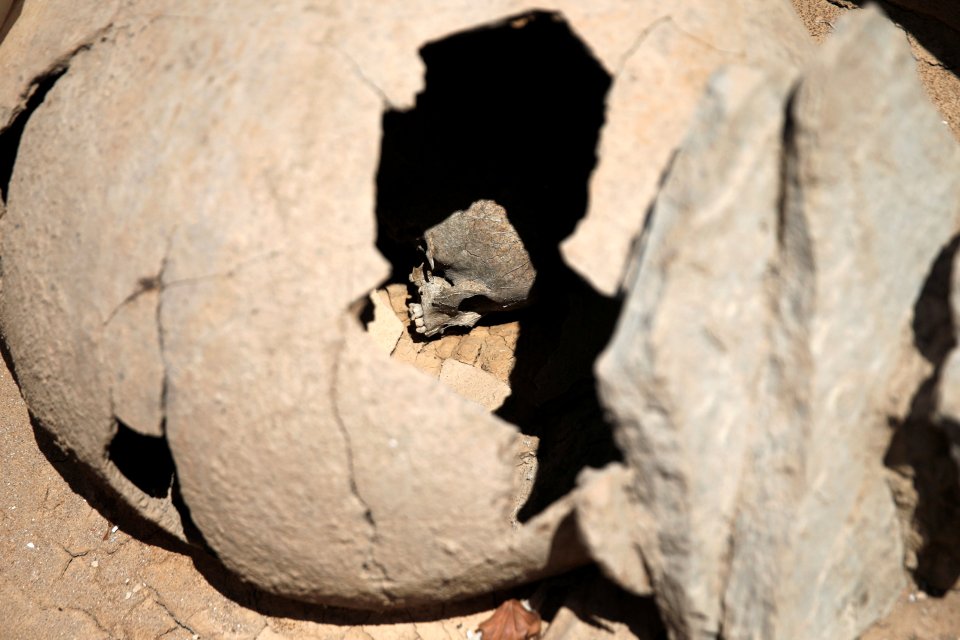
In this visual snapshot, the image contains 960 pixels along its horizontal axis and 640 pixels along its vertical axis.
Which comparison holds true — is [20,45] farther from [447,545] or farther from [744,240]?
[744,240]

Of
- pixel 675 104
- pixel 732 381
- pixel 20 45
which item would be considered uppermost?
pixel 20 45

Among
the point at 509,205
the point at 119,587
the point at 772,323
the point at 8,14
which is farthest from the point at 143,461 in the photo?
the point at 772,323

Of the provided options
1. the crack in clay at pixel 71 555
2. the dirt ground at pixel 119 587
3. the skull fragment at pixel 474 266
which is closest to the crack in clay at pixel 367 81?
the skull fragment at pixel 474 266

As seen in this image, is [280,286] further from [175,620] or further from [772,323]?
[175,620]

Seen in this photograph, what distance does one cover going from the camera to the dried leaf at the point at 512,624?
2.44 metres

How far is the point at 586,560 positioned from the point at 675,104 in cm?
119

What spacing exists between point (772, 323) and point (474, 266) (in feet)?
4.49

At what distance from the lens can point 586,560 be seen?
2.08 meters

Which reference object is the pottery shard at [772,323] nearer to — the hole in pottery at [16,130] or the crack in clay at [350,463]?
the crack in clay at [350,463]

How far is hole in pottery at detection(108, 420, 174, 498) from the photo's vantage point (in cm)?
228

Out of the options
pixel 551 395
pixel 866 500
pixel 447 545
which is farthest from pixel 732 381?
pixel 551 395

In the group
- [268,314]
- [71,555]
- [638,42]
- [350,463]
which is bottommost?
[71,555]

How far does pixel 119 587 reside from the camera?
2645 mm

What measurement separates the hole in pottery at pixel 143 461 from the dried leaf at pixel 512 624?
1.08 meters
